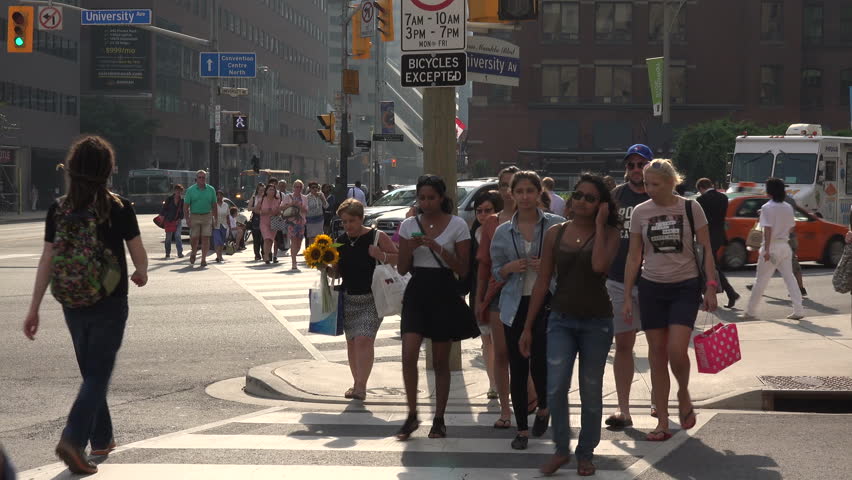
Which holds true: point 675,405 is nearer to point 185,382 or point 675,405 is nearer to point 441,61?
point 441,61

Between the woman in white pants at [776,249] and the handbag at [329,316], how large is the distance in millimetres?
7267

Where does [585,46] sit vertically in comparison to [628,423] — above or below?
above

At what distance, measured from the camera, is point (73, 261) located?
21.8 feet

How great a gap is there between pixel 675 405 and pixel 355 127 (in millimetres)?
150467

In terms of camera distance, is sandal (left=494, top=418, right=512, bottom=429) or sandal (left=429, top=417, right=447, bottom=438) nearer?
sandal (left=429, top=417, right=447, bottom=438)

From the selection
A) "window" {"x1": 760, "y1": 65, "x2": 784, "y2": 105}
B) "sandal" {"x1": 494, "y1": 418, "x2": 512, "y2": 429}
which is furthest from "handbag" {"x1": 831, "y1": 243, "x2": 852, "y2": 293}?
"window" {"x1": 760, "y1": 65, "x2": 784, "y2": 105}

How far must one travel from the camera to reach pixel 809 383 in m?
9.51

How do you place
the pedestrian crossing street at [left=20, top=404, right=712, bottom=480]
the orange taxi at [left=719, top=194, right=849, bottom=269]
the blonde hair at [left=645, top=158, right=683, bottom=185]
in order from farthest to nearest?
the orange taxi at [left=719, top=194, right=849, bottom=269] → the blonde hair at [left=645, top=158, right=683, bottom=185] → the pedestrian crossing street at [left=20, top=404, right=712, bottom=480]

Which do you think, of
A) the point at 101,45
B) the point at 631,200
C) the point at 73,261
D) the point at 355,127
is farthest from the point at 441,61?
the point at 355,127

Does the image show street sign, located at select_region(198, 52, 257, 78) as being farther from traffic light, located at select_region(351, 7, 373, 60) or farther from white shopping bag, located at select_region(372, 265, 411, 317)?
white shopping bag, located at select_region(372, 265, 411, 317)

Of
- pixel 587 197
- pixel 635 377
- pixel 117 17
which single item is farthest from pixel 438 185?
pixel 117 17

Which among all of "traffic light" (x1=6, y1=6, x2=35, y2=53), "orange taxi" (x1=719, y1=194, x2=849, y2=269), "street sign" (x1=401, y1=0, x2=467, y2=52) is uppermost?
"traffic light" (x1=6, y1=6, x2=35, y2=53)

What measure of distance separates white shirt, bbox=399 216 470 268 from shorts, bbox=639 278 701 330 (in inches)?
52.0

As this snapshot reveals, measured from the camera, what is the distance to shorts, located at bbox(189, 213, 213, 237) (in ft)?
77.1
